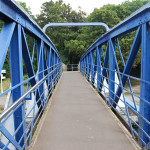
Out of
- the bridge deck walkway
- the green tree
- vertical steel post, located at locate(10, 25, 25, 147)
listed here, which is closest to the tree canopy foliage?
the green tree

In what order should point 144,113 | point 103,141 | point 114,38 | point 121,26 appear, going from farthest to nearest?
point 114,38, point 121,26, point 103,141, point 144,113

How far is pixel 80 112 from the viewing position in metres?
3.97

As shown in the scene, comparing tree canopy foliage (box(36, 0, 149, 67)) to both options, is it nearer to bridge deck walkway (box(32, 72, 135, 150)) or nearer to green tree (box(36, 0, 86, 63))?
green tree (box(36, 0, 86, 63))

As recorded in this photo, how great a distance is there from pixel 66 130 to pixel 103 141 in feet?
2.23

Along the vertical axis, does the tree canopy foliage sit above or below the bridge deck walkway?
above

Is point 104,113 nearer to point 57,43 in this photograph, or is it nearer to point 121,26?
point 121,26

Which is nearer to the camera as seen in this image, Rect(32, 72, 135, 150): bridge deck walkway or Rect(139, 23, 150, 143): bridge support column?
Rect(139, 23, 150, 143): bridge support column

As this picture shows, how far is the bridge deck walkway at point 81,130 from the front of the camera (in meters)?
2.55

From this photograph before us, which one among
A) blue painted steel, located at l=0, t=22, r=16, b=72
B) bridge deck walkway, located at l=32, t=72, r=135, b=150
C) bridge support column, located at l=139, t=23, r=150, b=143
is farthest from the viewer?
bridge deck walkway, located at l=32, t=72, r=135, b=150

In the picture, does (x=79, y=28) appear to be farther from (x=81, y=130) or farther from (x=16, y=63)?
(x=16, y=63)

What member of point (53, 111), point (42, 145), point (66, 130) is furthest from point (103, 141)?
point (53, 111)

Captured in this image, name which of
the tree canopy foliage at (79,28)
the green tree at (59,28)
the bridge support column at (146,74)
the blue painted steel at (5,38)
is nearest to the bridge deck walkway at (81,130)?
the bridge support column at (146,74)

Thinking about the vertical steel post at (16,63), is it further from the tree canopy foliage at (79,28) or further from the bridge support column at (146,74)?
the tree canopy foliage at (79,28)

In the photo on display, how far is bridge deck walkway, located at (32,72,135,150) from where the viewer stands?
2.55 meters
